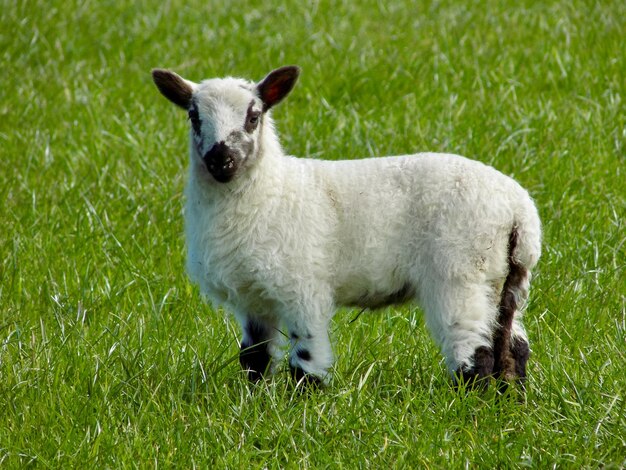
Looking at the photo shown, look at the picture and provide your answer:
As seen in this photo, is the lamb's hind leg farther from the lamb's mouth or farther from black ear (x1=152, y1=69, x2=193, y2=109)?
black ear (x1=152, y1=69, x2=193, y2=109)

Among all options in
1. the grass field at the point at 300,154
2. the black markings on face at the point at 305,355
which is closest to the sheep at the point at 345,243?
the black markings on face at the point at 305,355

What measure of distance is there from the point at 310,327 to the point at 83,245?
2.12 m

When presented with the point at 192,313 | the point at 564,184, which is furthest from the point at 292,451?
the point at 564,184

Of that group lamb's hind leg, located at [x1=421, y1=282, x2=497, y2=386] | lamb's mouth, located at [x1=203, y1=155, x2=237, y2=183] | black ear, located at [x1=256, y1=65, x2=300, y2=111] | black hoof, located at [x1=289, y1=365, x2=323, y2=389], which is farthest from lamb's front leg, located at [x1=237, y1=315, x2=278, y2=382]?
black ear, located at [x1=256, y1=65, x2=300, y2=111]

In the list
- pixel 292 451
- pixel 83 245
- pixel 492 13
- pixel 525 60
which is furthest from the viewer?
pixel 492 13

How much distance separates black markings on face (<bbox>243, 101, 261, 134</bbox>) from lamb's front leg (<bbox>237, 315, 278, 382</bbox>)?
33.1 inches

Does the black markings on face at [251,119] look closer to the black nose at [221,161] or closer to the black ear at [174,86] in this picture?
the black nose at [221,161]

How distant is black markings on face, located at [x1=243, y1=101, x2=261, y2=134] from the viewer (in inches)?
177

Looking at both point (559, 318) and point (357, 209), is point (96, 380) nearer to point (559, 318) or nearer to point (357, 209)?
point (357, 209)

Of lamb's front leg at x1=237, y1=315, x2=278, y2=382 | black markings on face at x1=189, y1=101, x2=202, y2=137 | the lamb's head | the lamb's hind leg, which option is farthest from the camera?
lamb's front leg at x1=237, y1=315, x2=278, y2=382

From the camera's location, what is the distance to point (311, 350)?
173 inches

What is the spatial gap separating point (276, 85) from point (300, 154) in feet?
7.96

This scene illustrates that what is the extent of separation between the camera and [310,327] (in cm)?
438

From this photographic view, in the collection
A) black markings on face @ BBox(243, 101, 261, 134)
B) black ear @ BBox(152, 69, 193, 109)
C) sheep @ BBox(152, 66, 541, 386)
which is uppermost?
black ear @ BBox(152, 69, 193, 109)
